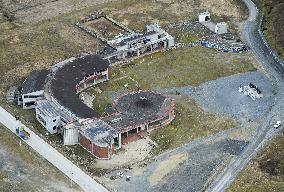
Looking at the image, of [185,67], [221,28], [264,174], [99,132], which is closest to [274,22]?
[221,28]

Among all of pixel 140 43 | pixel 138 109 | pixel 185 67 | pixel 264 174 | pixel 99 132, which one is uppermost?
pixel 99 132

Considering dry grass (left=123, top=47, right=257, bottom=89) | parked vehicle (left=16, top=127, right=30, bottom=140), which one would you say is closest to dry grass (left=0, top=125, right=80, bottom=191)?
parked vehicle (left=16, top=127, right=30, bottom=140)

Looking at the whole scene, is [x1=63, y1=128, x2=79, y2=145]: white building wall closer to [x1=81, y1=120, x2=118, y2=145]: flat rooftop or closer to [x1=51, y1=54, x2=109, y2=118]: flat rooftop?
[x1=81, y1=120, x2=118, y2=145]: flat rooftop

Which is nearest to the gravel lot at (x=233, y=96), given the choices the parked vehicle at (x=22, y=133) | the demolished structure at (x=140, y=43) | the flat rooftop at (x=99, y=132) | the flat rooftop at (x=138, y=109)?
the flat rooftop at (x=138, y=109)

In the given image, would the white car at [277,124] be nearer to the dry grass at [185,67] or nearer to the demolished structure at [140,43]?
the dry grass at [185,67]

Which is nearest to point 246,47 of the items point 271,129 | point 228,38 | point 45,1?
point 228,38

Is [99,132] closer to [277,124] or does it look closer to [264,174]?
[264,174]

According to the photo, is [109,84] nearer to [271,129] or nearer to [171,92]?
[171,92]
